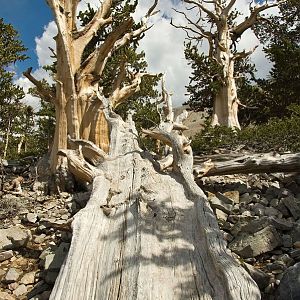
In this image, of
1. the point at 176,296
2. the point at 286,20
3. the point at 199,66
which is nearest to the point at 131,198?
the point at 176,296

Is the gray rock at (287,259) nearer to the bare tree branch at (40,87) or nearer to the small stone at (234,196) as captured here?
the small stone at (234,196)

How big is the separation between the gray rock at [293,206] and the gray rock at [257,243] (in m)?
1.11

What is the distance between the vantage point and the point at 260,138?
8.14 metres

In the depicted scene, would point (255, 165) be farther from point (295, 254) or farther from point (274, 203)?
point (295, 254)

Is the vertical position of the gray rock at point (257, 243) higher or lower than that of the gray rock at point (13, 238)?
lower

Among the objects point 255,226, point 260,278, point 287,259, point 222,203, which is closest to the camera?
point 260,278

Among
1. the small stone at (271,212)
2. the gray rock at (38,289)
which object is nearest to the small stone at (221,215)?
the small stone at (271,212)

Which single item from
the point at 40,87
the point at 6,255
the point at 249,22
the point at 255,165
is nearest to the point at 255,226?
the point at 255,165

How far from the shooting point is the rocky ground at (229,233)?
3219 millimetres

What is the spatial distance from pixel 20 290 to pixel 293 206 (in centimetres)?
370

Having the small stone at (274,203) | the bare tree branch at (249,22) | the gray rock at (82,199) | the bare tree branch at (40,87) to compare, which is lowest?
the small stone at (274,203)

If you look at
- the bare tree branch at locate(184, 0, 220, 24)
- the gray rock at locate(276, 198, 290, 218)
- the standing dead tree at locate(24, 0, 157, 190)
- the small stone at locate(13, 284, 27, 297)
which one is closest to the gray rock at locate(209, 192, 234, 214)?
the gray rock at locate(276, 198, 290, 218)

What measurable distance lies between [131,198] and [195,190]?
739mm

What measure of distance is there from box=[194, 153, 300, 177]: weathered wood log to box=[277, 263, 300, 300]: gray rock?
2880mm
